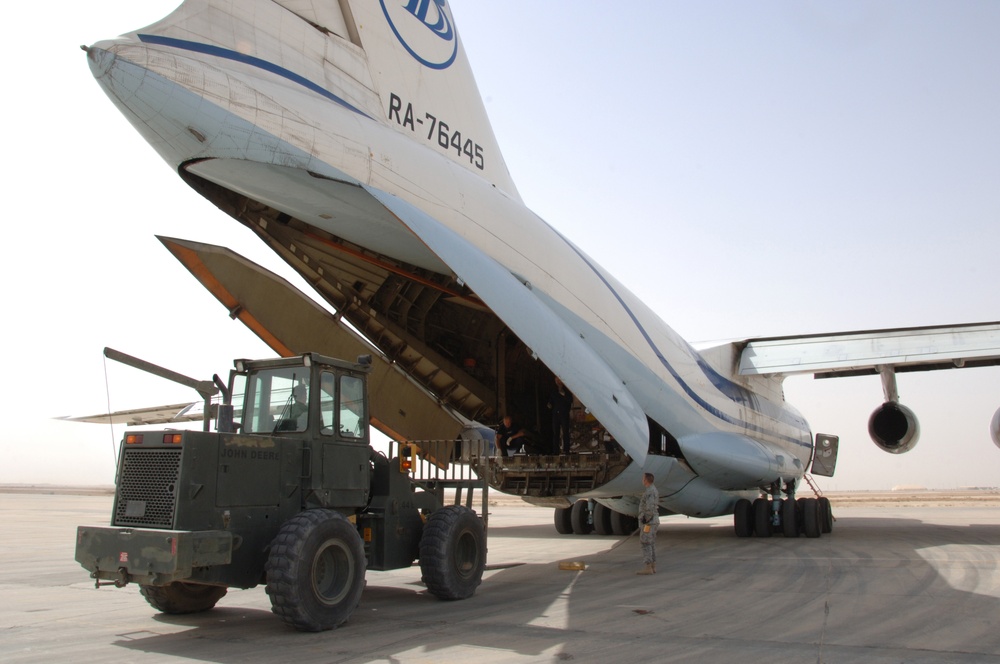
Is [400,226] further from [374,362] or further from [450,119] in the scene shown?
[374,362]

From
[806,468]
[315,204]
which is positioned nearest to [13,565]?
[315,204]

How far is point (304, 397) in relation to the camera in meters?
5.89

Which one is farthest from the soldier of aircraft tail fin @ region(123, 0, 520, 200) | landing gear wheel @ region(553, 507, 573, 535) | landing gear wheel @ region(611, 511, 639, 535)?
landing gear wheel @ region(553, 507, 573, 535)

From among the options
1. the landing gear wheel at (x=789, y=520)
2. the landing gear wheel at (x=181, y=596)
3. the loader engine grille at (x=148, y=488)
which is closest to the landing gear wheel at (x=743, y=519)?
the landing gear wheel at (x=789, y=520)

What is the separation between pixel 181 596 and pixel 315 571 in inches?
56.7

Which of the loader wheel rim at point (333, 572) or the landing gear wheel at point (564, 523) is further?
the landing gear wheel at point (564, 523)

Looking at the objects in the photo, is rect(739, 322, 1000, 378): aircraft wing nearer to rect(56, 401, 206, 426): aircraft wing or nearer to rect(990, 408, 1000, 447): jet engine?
rect(990, 408, 1000, 447): jet engine

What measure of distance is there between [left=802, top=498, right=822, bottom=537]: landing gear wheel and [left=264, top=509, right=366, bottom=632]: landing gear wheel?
9.43 metres

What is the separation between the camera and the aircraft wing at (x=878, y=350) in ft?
38.1

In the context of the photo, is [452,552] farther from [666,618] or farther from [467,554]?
[666,618]

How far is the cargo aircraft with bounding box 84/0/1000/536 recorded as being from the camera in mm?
5602

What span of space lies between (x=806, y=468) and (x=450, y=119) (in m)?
12.0

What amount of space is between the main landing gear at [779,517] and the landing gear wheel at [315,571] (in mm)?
8972

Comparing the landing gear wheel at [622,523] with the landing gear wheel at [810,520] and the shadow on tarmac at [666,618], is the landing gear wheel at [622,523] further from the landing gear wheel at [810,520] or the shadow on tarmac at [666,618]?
the shadow on tarmac at [666,618]
